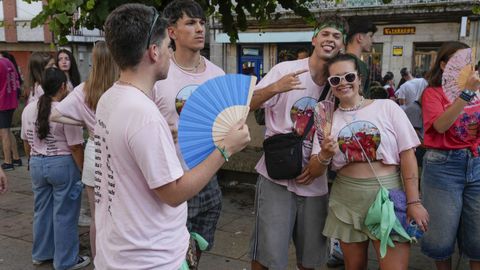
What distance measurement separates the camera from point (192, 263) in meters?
2.23

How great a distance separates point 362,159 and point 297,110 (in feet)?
1.76

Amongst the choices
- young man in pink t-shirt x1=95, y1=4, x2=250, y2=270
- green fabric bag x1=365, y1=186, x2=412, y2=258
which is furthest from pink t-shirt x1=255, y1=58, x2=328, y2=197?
young man in pink t-shirt x1=95, y1=4, x2=250, y2=270

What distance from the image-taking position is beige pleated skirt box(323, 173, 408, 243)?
9.14 ft

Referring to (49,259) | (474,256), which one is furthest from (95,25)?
(474,256)

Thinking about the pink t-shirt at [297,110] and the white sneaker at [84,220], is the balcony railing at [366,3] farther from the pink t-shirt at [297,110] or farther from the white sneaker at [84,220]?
the pink t-shirt at [297,110]

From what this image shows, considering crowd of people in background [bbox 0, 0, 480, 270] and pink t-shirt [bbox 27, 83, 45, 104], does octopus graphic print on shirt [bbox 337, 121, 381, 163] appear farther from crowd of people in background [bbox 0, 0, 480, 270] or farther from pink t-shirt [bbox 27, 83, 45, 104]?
pink t-shirt [bbox 27, 83, 45, 104]

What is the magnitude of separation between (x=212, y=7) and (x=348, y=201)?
3.54 m

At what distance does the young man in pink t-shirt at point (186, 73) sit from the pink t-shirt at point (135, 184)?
910 mm

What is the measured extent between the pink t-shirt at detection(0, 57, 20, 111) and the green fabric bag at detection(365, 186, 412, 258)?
23.0 ft

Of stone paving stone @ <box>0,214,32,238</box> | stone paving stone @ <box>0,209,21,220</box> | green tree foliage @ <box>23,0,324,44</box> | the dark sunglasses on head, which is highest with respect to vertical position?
green tree foliage @ <box>23,0,324,44</box>

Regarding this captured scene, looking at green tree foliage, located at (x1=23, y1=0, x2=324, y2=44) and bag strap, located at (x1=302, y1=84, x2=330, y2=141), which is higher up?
green tree foliage, located at (x1=23, y1=0, x2=324, y2=44)

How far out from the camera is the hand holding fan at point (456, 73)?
2967 mm

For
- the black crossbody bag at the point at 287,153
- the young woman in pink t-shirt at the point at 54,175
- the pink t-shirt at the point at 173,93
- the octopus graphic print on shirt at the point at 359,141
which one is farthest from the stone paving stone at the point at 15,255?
the octopus graphic print on shirt at the point at 359,141

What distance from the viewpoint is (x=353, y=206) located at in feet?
9.36
